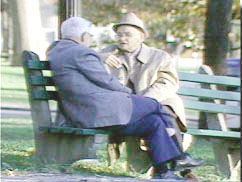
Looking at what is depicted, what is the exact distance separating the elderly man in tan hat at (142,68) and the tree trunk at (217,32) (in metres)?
3.94

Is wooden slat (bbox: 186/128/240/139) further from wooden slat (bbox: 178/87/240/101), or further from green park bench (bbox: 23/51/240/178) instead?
wooden slat (bbox: 178/87/240/101)

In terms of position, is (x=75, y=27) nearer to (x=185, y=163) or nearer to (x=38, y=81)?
(x=38, y=81)

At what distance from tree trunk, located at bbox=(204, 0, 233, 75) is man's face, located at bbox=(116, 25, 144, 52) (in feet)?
12.9

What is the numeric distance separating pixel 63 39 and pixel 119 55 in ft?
1.99

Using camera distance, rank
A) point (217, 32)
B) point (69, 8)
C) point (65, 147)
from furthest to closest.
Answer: point (217, 32)
point (69, 8)
point (65, 147)

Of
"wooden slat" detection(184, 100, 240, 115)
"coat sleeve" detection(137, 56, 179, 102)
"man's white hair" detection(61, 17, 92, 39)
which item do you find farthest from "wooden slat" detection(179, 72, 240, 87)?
"man's white hair" detection(61, 17, 92, 39)

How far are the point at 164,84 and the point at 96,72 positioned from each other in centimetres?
72

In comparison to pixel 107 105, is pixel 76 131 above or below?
below

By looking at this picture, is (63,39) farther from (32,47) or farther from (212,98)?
(32,47)

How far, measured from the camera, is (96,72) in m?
6.34

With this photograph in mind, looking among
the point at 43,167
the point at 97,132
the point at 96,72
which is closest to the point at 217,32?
the point at 96,72

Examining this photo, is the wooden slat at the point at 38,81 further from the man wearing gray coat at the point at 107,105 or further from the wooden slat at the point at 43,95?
the man wearing gray coat at the point at 107,105

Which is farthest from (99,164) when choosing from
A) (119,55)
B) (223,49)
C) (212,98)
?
(223,49)

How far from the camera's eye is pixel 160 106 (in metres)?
6.50
